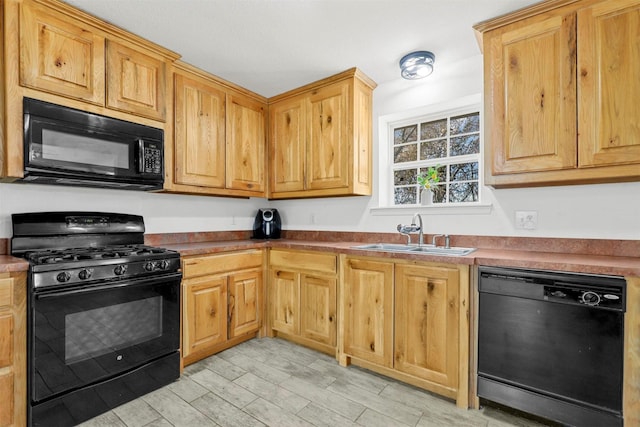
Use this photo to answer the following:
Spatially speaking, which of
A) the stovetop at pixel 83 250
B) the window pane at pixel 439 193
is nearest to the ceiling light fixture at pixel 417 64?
the window pane at pixel 439 193

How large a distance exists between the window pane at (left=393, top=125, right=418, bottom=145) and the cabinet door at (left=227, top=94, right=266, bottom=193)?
1340 millimetres

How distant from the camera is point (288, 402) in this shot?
6.20 feet

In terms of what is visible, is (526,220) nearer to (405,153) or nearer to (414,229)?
(414,229)

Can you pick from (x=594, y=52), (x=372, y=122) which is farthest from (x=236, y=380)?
(x=594, y=52)

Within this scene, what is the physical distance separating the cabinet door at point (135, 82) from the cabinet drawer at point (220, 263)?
43.8 inches

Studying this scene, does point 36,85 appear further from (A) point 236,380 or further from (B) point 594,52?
(B) point 594,52

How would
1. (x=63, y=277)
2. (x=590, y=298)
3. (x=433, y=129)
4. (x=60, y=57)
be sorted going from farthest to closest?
(x=433, y=129)
(x=60, y=57)
(x=63, y=277)
(x=590, y=298)

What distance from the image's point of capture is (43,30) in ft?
5.84

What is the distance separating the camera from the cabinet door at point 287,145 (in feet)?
9.81

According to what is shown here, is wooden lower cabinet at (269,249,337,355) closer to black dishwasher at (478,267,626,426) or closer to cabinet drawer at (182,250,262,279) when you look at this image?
cabinet drawer at (182,250,262,279)

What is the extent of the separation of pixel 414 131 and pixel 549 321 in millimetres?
1827

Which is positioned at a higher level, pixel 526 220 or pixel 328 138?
pixel 328 138

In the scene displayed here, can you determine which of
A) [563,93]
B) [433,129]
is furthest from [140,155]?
[563,93]

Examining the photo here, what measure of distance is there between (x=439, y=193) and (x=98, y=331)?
2.63 m
